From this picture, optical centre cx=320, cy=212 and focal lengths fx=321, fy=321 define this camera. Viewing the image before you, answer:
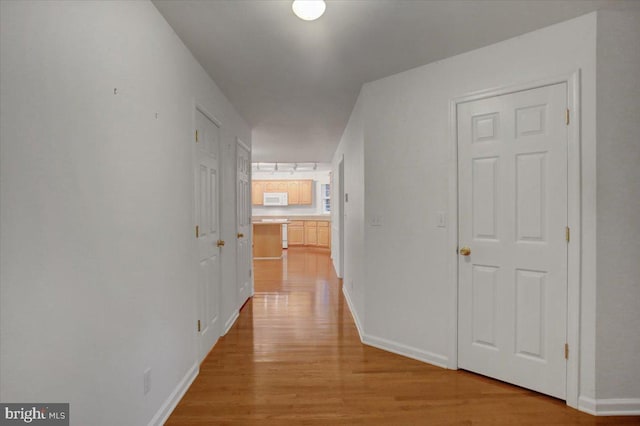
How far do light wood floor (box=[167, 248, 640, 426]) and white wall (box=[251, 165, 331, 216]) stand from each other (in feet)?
24.7

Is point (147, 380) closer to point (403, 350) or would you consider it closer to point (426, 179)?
point (403, 350)

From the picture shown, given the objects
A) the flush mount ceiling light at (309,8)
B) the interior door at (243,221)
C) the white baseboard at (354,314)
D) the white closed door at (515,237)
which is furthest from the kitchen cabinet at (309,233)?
the flush mount ceiling light at (309,8)

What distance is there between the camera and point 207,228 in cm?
287

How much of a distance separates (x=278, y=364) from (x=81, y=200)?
78.3 inches

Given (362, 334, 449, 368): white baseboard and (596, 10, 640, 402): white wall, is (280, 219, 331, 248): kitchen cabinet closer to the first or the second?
(362, 334, 449, 368): white baseboard

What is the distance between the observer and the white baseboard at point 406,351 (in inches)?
103

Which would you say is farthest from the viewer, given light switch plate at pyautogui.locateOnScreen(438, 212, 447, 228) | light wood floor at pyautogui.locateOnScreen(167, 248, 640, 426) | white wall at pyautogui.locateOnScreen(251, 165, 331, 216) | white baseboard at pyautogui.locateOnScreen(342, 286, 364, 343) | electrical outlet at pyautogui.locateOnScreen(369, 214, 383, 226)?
white wall at pyautogui.locateOnScreen(251, 165, 331, 216)

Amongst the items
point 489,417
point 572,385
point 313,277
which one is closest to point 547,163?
point 572,385

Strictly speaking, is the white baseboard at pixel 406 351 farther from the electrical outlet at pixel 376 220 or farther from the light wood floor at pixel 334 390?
the electrical outlet at pixel 376 220

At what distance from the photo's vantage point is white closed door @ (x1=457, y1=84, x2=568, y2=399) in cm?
215

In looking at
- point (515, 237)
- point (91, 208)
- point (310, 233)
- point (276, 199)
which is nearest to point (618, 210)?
point (515, 237)

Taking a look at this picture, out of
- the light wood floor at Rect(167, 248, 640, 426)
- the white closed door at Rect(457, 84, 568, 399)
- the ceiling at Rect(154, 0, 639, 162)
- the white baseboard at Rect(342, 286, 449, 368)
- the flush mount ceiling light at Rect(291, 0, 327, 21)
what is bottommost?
the light wood floor at Rect(167, 248, 640, 426)

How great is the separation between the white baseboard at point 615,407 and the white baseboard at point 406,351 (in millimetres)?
909

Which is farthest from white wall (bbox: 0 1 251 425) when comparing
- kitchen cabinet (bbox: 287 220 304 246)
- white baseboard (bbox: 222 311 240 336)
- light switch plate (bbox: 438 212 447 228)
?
kitchen cabinet (bbox: 287 220 304 246)
